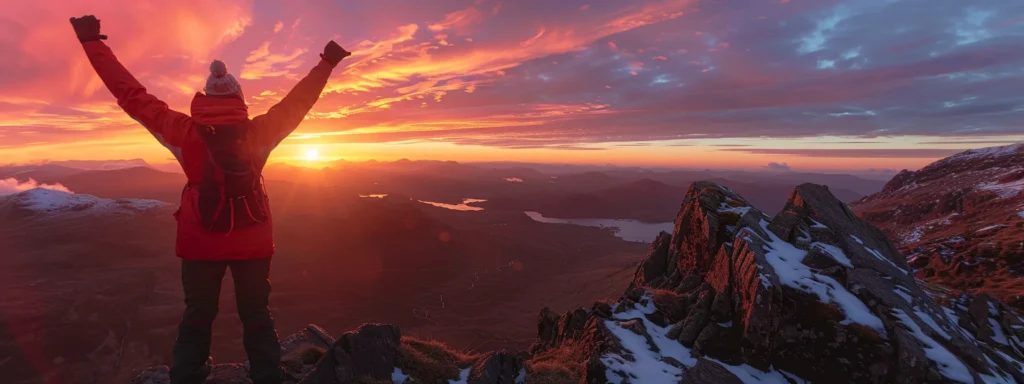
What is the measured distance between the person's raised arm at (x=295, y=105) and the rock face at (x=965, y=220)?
43.2m

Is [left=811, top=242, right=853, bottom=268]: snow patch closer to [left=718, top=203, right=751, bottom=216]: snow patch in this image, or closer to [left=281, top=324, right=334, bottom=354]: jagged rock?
[left=718, top=203, right=751, bottom=216]: snow patch

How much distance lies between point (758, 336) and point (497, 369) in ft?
27.0

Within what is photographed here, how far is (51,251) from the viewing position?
15138cm

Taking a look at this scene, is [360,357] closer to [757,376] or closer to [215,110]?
[215,110]

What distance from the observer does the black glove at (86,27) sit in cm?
552

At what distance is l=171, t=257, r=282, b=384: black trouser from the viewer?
19.1 ft

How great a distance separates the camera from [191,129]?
5355 mm

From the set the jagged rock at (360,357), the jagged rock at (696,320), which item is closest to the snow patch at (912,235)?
the jagged rock at (696,320)

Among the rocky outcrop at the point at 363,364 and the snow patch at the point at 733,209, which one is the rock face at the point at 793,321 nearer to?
the snow patch at the point at 733,209

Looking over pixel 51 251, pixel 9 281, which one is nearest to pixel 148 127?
pixel 9 281

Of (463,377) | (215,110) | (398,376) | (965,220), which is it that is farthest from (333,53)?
(965,220)

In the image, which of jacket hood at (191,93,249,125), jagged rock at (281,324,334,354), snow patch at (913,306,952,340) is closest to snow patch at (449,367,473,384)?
jagged rock at (281,324,334,354)

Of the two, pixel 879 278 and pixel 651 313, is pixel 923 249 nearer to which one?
pixel 879 278

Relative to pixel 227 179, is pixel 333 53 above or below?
above
